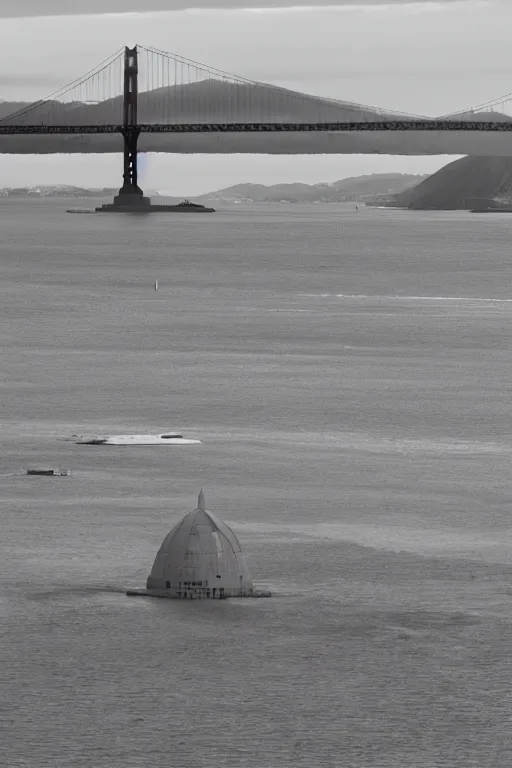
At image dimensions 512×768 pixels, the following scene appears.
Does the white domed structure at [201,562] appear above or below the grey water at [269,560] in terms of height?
above

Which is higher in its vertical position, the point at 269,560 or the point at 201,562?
the point at 201,562

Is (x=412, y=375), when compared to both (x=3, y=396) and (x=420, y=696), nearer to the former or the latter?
(x=3, y=396)

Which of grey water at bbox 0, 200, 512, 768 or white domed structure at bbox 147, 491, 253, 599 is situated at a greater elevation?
white domed structure at bbox 147, 491, 253, 599

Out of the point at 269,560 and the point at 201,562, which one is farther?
the point at 269,560

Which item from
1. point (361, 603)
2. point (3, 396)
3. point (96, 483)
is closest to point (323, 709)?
point (361, 603)

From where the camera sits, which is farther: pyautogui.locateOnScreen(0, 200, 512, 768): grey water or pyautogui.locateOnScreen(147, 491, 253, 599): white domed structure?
pyautogui.locateOnScreen(147, 491, 253, 599): white domed structure
